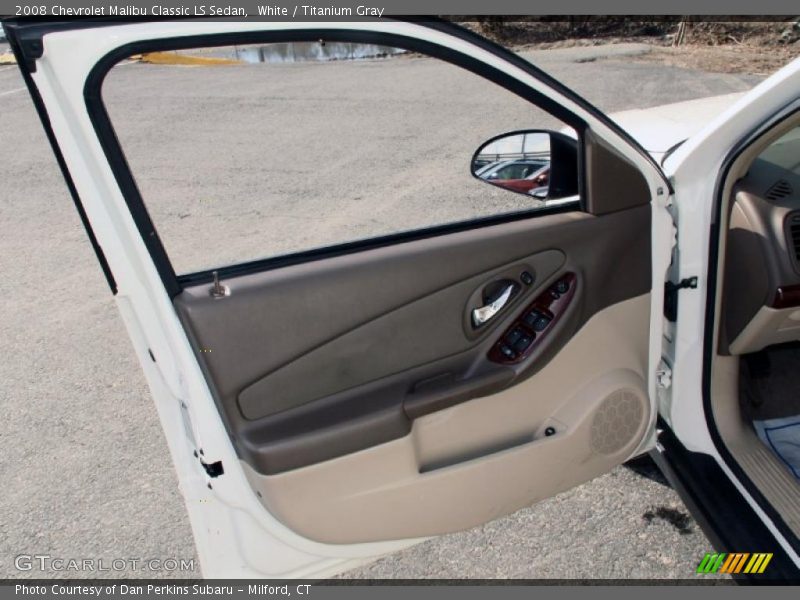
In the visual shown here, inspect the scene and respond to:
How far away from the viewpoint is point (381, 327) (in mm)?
1927

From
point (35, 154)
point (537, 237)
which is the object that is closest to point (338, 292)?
point (537, 237)

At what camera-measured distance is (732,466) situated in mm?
2217

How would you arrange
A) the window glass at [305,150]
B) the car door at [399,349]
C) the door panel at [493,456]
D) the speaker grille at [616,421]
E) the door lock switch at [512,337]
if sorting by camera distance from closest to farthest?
the car door at [399,349] → the door panel at [493,456] → the door lock switch at [512,337] → the speaker grille at [616,421] → the window glass at [305,150]

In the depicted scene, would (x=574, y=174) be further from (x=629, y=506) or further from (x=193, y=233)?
(x=193, y=233)

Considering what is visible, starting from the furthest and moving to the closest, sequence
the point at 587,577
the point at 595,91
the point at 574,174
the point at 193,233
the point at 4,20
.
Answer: the point at 595,91
the point at 193,233
the point at 587,577
the point at 574,174
the point at 4,20

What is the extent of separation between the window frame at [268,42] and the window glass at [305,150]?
1.62 ft

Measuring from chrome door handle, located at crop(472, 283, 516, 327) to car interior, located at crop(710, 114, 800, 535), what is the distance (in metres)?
0.67

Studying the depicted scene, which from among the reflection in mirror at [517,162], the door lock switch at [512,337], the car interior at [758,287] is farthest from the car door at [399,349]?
the car interior at [758,287]

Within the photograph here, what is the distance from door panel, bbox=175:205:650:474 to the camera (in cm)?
181

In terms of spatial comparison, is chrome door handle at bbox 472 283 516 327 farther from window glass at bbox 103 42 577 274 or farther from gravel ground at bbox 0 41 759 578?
gravel ground at bbox 0 41 759 578

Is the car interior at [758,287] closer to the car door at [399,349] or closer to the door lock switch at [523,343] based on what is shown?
the car door at [399,349]

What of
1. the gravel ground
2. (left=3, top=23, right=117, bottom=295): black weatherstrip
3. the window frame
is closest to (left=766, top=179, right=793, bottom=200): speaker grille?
the window frame

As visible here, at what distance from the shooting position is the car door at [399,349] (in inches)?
68.9

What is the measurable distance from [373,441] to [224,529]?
0.49 metres
